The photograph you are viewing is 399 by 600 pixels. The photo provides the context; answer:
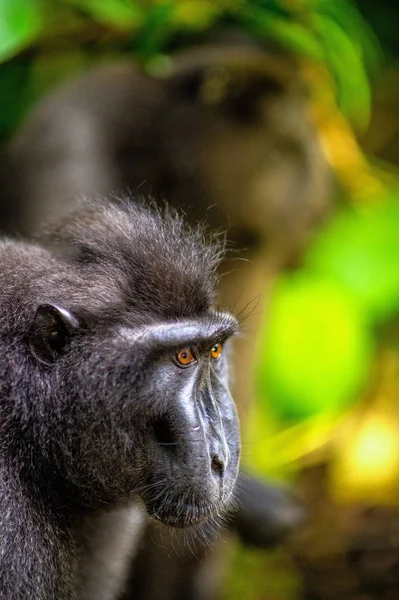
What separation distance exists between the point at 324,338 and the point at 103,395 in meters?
2.25

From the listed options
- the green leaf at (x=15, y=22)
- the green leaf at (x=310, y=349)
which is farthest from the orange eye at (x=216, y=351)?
the green leaf at (x=310, y=349)

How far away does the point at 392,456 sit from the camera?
13.0 ft

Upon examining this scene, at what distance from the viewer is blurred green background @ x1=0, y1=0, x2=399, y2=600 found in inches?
129

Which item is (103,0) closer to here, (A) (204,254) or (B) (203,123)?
(B) (203,123)

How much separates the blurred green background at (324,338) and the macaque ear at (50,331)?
1536 mm

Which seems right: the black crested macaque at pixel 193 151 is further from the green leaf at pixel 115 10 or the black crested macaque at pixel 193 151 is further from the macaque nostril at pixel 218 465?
the macaque nostril at pixel 218 465

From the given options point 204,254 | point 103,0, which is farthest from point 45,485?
point 103,0

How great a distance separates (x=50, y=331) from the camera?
180 cm

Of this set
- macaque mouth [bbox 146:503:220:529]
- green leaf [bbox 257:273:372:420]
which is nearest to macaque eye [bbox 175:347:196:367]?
macaque mouth [bbox 146:503:220:529]

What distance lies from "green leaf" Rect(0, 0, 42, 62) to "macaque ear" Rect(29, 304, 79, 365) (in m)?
0.77

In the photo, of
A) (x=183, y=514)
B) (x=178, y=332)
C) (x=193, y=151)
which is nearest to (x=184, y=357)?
(x=178, y=332)

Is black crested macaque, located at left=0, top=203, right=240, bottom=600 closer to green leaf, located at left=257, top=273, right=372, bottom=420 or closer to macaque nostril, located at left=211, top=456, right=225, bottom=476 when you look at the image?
macaque nostril, located at left=211, top=456, right=225, bottom=476

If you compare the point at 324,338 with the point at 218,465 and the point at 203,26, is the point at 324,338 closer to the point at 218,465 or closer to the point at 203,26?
the point at 203,26

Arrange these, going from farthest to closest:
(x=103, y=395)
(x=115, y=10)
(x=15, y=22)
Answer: (x=115, y=10)
(x=15, y=22)
(x=103, y=395)
